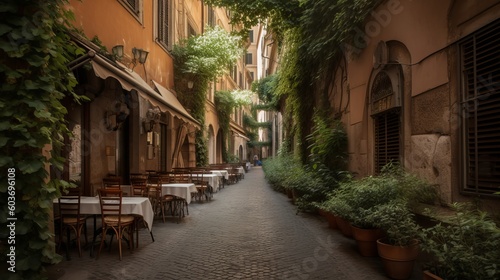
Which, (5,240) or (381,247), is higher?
(5,240)

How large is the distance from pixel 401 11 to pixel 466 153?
2.75 meters

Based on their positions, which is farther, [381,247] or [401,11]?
[401,11]

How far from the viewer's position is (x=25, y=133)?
11.1ft

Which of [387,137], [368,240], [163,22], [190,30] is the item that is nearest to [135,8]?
[163,22]

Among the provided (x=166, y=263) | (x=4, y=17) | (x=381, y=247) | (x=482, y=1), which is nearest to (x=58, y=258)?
(x=166, y=263)

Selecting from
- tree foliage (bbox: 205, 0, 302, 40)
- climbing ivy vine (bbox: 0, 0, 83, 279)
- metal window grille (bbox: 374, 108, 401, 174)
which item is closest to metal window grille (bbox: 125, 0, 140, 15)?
tree foliage (bbox: 205, 0, 302, 40)

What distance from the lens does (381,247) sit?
4176 millimetres

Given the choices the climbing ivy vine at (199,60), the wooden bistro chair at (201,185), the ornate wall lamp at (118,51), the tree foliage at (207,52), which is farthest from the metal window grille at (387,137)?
the tree foliage at (207,52)

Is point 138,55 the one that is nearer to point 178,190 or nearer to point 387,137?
point 178,190

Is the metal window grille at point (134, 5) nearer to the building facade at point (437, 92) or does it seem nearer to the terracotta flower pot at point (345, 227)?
the building facade at point (437, 92)

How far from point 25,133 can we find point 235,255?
3214mm

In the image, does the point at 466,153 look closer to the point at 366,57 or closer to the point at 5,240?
the point at 366,57

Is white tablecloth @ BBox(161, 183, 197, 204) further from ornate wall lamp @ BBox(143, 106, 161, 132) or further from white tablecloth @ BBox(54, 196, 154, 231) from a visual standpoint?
ornate wall lamp @ BBox(143, 106, 161, 132)

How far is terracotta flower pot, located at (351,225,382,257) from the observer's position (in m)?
4.82
